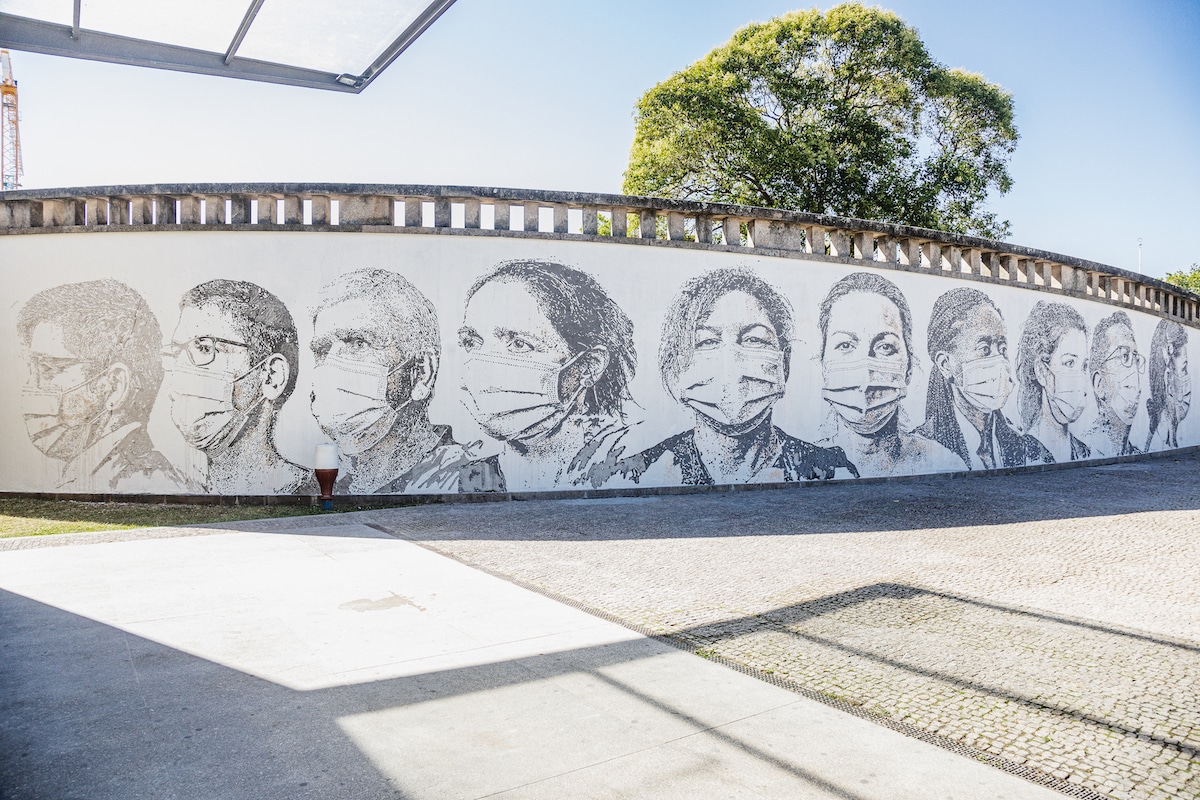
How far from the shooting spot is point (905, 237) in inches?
497

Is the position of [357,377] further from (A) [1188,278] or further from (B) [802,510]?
(A) [1188,278]

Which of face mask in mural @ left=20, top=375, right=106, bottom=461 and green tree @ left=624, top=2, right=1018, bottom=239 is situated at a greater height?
green tree @ left=624, top=2, right=1018, bottom=239

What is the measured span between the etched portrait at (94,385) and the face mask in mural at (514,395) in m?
3.97

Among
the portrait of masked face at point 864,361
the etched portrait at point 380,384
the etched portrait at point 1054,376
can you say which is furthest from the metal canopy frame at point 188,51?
the etched portrait at point 1054,376

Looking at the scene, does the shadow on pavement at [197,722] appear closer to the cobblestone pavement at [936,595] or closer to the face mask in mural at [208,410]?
the cobblestone pavement at [936,595]

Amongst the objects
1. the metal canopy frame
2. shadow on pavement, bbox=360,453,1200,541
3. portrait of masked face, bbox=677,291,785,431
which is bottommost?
shadow on pavement, bbox=360,453,1200,541

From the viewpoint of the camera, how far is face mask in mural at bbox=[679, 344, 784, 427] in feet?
36.2

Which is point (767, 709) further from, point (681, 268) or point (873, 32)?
point (873, 32)

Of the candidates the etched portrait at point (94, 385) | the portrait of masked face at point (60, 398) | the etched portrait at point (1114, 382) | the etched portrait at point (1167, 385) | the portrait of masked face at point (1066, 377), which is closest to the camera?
the etched portrait at point (94, 385)

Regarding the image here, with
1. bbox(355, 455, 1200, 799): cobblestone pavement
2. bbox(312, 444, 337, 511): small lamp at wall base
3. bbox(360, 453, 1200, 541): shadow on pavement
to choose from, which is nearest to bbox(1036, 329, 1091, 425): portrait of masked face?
bbox(360, 453, 1200, 541): shadow on pavement

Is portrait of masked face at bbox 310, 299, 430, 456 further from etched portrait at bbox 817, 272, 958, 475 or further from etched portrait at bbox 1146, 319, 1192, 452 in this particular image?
etched portrait at bbox 1146, 319, 1192, 452

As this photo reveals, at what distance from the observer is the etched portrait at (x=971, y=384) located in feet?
41.8

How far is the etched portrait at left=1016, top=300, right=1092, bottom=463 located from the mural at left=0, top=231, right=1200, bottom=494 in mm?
5123

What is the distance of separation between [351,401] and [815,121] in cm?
1698
